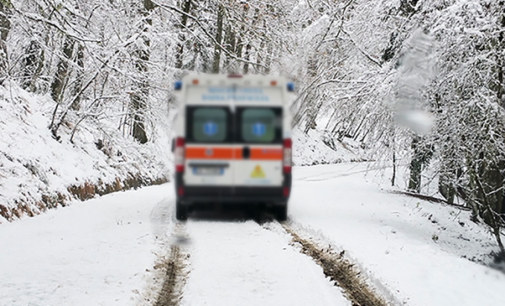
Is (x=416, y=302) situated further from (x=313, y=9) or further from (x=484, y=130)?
(x=313, y=9)

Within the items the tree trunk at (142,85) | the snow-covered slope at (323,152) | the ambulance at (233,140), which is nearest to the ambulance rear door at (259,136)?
the ambulance at (233,140)

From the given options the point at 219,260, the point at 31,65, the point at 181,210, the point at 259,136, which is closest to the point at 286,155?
the point at 259,136

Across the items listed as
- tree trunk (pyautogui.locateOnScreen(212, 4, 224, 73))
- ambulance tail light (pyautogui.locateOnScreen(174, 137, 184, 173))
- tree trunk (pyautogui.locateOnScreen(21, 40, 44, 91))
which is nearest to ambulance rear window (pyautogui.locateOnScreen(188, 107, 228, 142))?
ambulance tail light (pyautogui.locateOnScreen(174, 137, 184, 173))

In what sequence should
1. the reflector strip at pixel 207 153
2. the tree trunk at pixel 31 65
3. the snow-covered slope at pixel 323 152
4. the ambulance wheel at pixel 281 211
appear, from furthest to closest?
the snow-covered slope at pixel 323 152, the tree trunk at pixel 31 65, the ambulance wheel at pixel 281 211, the reflector strip at pixel 207 153

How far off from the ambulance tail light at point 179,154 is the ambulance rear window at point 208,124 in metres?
0.11

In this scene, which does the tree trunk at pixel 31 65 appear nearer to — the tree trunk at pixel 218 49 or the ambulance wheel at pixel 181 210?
the tree trunk at pixel 218 49

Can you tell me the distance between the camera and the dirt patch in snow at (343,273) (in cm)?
739

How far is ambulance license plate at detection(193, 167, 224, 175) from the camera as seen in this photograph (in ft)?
9.57

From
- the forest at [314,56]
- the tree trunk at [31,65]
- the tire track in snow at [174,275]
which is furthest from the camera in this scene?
the tree trunk at [31,65]

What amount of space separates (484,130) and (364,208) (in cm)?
687

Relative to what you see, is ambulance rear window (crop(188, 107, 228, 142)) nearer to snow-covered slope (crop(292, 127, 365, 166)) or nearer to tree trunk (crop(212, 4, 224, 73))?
tree trunk (crop(212, 4, 224, 73))

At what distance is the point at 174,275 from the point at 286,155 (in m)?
5.57

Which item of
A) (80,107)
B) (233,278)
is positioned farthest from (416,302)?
(80,107)

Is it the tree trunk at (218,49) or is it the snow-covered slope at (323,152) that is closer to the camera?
the tree trunk at (218,49)
